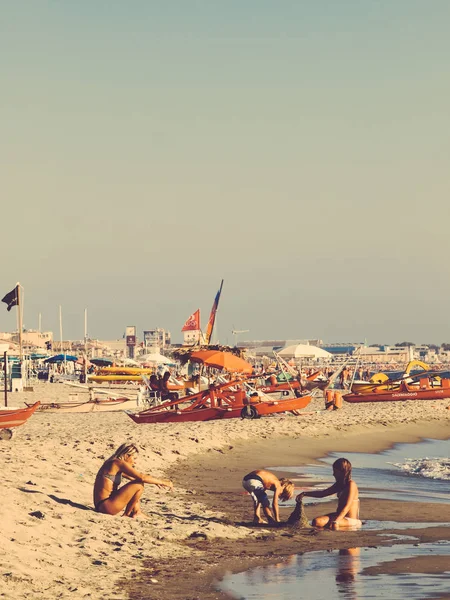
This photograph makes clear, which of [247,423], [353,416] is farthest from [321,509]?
[353,416]

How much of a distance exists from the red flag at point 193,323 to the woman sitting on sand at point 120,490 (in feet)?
141

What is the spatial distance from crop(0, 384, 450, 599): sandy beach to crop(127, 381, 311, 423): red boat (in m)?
2.48

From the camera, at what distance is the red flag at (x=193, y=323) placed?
54503mm

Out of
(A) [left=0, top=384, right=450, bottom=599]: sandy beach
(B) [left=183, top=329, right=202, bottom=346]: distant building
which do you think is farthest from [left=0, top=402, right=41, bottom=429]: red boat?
(B) [left=183, top=329, right=202, bottom=346]: distant building

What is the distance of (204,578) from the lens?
352 inches

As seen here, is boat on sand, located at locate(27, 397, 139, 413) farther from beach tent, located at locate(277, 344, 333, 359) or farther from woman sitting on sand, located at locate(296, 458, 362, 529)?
woman sitting on sand, located at locate(296, 458, 362, 529)

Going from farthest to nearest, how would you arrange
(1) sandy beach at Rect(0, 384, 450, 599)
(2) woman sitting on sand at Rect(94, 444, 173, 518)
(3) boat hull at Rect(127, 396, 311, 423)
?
(3) boat hull at Rect(127, 396, 311, 423) < (2) woman sitting on sand at Rect(94, 444, 173, 518) < (1) sandy beach at Rect(0, 384, 450, 599)

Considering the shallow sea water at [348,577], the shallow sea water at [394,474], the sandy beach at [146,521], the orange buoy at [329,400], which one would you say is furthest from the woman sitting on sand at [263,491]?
the orange buoy at [329,400]

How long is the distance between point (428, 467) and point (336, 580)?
11742 millimetres

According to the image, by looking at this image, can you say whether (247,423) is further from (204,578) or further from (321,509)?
(204,578)

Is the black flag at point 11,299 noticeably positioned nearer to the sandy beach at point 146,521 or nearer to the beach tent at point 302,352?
the beach tent at point 302,352

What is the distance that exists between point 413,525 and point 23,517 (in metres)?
4.78

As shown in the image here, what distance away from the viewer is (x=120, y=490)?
11305mm

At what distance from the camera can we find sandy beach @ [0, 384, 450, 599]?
855cm
